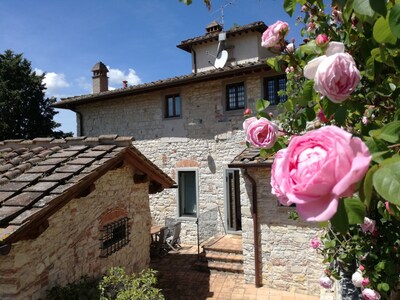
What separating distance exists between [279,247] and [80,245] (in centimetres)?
456

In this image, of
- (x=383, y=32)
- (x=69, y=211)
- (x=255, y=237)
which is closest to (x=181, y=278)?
(x=255, y=237)

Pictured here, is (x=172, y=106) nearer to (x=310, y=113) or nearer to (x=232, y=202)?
(x=232, y=202)

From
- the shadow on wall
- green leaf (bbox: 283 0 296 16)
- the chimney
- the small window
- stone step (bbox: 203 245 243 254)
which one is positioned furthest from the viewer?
the chimney

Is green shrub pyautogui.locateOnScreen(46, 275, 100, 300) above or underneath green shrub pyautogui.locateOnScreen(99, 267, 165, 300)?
above

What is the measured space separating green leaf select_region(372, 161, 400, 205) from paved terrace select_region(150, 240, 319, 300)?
23.1 ft

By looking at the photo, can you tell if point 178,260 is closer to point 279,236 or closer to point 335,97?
point 279,236

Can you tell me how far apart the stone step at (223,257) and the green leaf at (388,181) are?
8.08 metres

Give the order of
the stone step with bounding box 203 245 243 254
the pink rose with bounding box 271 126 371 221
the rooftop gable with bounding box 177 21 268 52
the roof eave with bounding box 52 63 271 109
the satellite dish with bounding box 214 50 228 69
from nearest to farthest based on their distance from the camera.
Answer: the pink rose with bounding box 271 126 371 221 < the stone step with bounding box 203 245 243 254 < the roof eave with bounding box 52 63 271 109 < the satellite dish with bounding box 214 50 228 69 < the rooftop gable with bounding box 177 21 268 52

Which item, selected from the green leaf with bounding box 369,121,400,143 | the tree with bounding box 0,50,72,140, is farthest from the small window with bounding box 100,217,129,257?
the tree with bounding box 0,50,72,140

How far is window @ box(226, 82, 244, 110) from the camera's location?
997 cm

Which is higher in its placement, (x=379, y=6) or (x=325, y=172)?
(x=379, y=6)

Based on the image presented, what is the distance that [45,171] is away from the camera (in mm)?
4750

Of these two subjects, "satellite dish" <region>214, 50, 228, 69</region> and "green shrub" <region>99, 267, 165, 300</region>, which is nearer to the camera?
"green shrub" <region>99, 267, 165, 300</region>

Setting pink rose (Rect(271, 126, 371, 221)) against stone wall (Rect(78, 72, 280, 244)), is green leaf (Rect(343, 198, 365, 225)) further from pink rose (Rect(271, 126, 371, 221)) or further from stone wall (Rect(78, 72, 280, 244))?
stone wall (Rect(78, 72, 280, 244))
